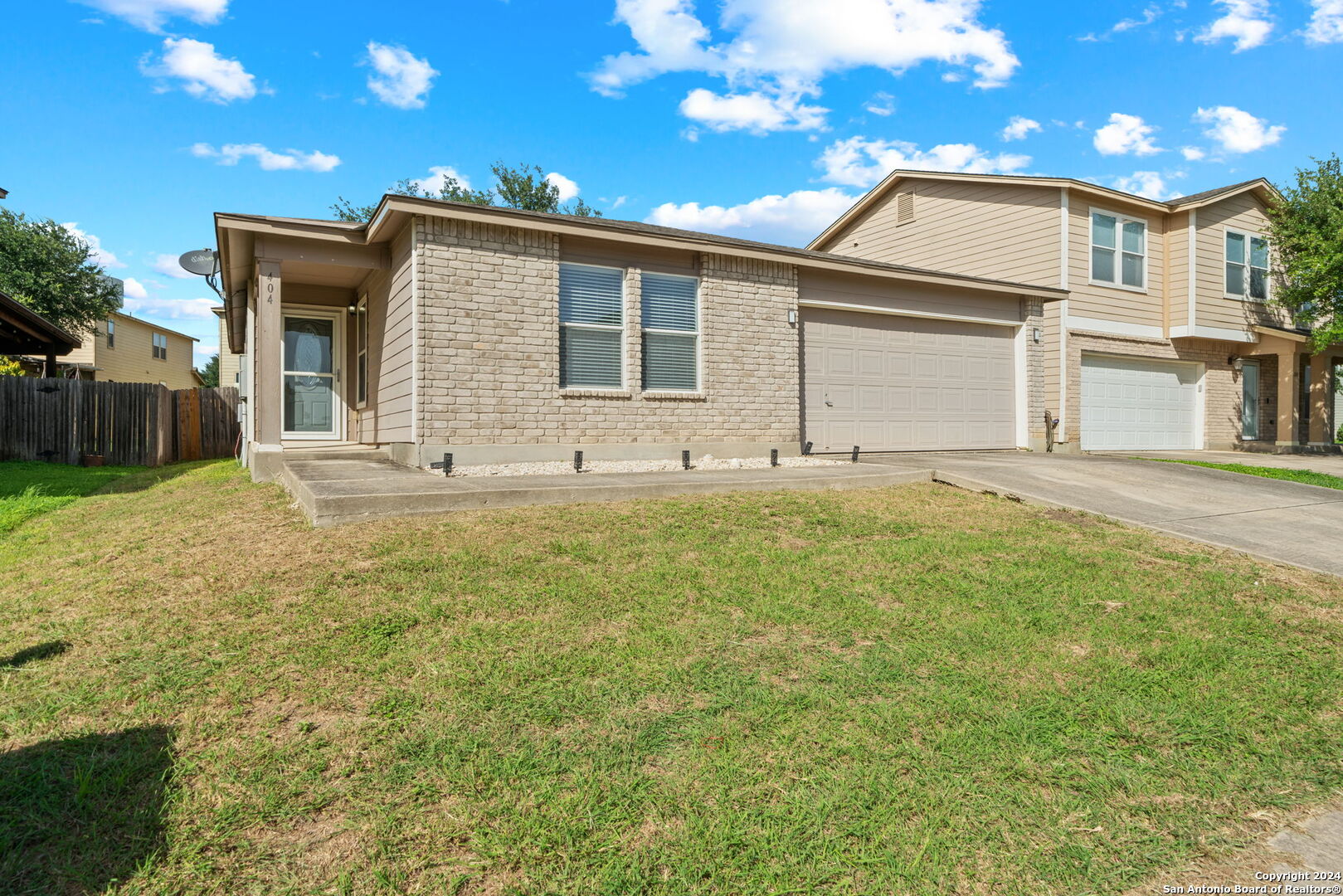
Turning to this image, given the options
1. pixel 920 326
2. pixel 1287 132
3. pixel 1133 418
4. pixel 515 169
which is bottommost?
pixel 1133 418

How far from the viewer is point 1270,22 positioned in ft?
39.4

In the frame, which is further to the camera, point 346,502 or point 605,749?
point 346,502

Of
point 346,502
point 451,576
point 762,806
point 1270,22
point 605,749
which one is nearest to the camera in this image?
point 762,806

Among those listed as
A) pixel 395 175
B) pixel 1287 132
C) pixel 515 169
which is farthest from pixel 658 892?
pixel 395 175

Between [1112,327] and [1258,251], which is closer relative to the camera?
[1112,327]

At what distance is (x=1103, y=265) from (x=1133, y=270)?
1.12m

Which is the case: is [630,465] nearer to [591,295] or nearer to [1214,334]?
[591,295]

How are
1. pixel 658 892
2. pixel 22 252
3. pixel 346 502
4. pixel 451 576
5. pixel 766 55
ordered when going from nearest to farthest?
pixel 658 892 → pixel 451 576 → pixel 346 502 → pixel 766 55 → pixel 22 252

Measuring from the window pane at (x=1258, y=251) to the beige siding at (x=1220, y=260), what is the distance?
0.69 feet

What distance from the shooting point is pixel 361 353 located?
11.8 meters

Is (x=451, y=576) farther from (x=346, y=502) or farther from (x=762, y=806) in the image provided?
(x=762, y=806)

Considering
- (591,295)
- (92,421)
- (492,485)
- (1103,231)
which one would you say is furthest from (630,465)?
(1103,231)

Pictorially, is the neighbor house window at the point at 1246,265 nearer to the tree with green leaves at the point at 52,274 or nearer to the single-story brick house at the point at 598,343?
the single-story brick house at the point at 598,343

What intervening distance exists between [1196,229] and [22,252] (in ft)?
128
